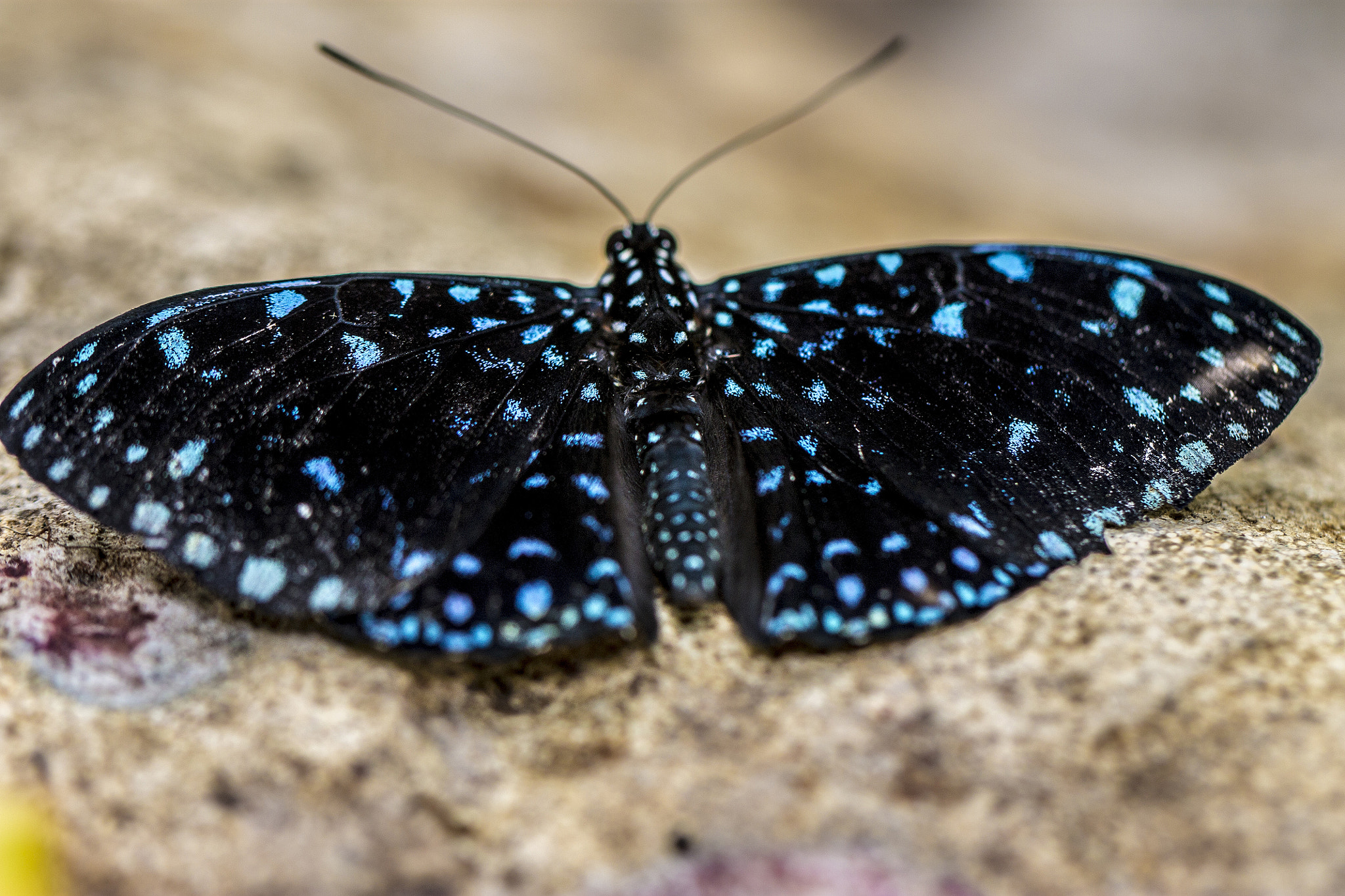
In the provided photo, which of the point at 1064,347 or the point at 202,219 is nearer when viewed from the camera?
the point at 1064,347

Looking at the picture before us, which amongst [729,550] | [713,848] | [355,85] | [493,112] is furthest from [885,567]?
[355,85]

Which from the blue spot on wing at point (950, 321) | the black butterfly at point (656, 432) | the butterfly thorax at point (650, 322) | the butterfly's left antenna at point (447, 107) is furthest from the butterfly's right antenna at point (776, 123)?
the blue spot on wing at point (950, 321)

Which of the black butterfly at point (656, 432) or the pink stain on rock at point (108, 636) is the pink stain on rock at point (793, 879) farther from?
the pink stain on rock at point (108, 636)

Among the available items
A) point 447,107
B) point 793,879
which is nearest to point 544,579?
point 793,879

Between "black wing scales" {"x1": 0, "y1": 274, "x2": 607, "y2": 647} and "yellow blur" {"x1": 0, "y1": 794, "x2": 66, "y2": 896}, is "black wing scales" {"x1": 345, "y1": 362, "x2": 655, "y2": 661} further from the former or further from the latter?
"yellow blur" {"x1": 0, "y1": 794, "x2": 66, "y2": 896}

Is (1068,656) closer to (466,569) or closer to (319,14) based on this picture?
(466,569)

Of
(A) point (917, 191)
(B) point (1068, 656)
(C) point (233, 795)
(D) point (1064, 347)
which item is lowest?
(C) point (233, 795)
